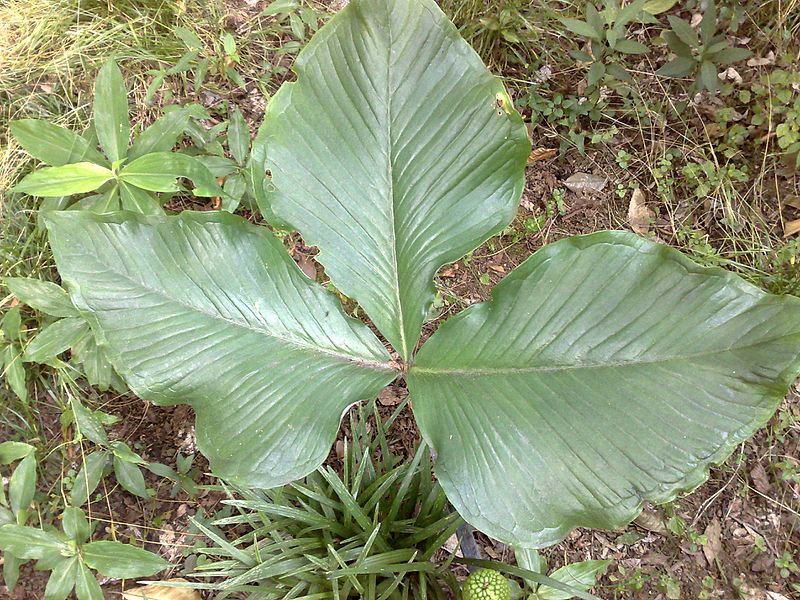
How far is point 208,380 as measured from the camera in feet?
3.30

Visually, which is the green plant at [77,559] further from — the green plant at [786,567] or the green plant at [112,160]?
the green plant at [786,567]

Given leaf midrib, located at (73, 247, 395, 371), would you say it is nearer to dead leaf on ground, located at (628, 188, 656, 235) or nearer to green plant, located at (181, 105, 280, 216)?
green plant, located at (181, 105, 280, 216)

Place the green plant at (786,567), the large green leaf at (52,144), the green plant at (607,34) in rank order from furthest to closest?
the green plant at (607,34), the green plant at (786,567), the large green leaf at (52,144)

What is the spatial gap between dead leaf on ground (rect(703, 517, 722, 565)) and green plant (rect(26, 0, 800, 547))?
1.07m

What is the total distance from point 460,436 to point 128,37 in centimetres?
212

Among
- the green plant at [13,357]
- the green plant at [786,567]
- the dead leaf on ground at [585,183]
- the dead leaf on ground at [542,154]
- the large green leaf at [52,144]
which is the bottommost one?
the green plant at [786,567]

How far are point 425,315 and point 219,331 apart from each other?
0.38m

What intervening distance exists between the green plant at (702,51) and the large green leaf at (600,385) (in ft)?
3.97

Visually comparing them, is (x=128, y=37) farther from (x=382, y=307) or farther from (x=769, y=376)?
(x=769, y=376)

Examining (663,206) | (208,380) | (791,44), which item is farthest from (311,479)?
(791,44)

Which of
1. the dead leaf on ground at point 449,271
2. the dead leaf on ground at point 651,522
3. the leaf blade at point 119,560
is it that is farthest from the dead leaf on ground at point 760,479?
the leaf blade at point 119,560

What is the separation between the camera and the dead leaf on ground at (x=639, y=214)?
1.94 meters

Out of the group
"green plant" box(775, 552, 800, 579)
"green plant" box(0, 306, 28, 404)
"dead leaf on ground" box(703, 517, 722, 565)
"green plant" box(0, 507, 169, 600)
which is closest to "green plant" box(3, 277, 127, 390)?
"green plant" box(0, 306, 28, 404)

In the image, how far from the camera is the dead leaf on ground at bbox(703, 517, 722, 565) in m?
1.66
